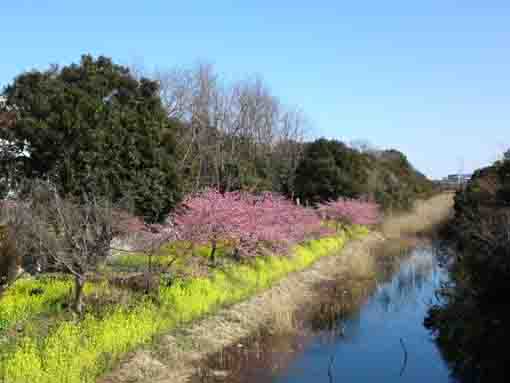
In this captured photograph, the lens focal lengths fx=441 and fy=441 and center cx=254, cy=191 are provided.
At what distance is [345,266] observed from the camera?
66.8 feet

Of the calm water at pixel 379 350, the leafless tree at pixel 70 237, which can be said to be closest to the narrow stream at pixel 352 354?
the calm water at pixel 379 350

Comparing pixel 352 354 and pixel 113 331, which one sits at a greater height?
pixel 113 331

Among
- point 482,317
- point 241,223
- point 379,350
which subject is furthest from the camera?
point 241,223

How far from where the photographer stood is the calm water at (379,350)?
8.89 m

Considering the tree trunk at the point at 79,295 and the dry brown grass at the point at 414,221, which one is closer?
the tree trunk at the point at 79,295

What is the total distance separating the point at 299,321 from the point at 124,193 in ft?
20.6

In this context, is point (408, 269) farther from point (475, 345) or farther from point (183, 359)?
point (183, 359)

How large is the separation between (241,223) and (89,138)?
5245mm

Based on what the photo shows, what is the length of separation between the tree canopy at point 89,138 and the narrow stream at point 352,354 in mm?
6153

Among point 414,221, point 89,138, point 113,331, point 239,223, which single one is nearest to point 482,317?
point 113,331

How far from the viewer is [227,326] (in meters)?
10.9

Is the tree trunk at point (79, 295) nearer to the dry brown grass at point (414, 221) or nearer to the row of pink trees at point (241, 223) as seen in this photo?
the row of pink trees at point (241, 223)

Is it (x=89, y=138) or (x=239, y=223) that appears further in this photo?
(x=239, y=223)

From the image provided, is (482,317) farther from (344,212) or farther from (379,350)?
(344,212)
